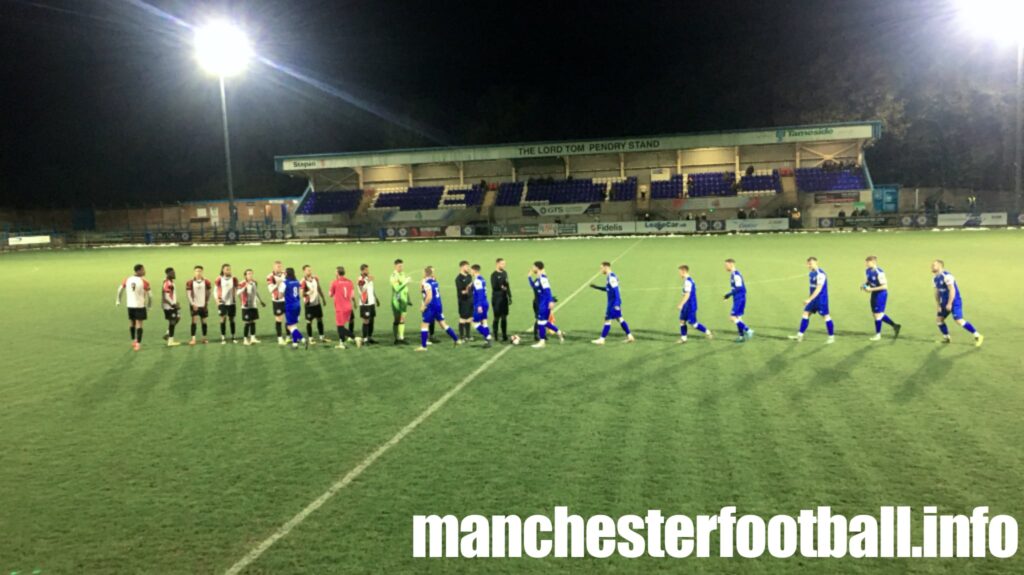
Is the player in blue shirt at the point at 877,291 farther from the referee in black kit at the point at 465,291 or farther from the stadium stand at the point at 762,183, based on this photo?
the stadium stand at the point at 762,183

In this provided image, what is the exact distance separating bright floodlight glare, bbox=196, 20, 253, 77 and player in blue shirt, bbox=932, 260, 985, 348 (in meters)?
47.0

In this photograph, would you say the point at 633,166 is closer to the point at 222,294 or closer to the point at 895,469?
the point at 222,294

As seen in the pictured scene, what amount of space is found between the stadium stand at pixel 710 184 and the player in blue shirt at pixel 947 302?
4370cm

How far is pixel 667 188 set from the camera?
5744cm

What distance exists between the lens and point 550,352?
1328 cm

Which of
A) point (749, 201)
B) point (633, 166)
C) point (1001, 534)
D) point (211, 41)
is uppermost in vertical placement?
point (211, 41)

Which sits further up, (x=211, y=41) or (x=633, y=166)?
(x=211, y=41)

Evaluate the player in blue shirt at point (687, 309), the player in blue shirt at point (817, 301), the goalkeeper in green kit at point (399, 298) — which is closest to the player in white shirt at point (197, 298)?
the goalkeeper in green kit at point (399, 298)

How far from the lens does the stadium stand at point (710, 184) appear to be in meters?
55.6

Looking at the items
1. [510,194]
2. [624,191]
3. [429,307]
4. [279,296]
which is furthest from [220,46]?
[429,307]

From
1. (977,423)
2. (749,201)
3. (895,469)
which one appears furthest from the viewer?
(749,201)

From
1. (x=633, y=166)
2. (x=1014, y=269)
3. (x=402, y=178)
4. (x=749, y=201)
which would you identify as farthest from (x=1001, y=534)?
(x=402, y=178)

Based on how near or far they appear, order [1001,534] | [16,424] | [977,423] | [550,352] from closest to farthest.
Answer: [1001,534]
[977,423]
[16,424]
[550,352]

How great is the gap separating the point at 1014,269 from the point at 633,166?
38871 mm
